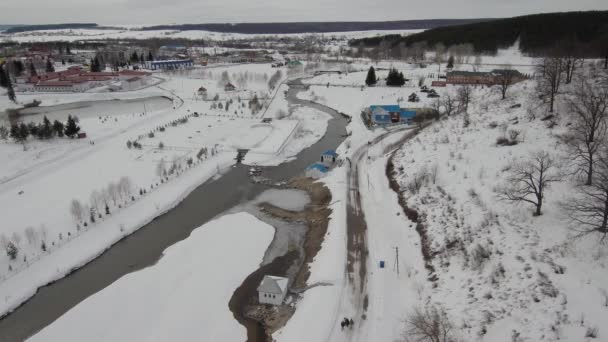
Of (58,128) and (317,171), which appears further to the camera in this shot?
(58,128)

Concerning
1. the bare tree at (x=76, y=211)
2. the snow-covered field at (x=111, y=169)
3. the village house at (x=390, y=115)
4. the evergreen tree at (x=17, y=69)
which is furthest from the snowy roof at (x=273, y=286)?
the evergreen tree at (x=17, y=69)

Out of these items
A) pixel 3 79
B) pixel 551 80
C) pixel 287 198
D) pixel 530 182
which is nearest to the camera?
pixel 530 182

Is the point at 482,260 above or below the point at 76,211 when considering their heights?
above

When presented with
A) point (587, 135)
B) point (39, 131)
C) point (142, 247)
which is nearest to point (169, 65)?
point (39, 131)

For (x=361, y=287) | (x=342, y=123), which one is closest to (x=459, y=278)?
(x=361, y=287)

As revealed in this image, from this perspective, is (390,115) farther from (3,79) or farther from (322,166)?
(3,79)

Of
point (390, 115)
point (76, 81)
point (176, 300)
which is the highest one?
point (76, 81)

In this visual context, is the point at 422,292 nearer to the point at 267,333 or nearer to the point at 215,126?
the point at 267,333
